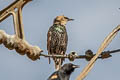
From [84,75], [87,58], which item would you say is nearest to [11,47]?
[84,75]

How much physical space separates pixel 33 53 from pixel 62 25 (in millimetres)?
6587

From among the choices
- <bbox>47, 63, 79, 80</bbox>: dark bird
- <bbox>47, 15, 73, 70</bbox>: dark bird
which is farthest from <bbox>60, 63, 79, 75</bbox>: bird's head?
<bbox>47, 15, 73, 70</bbox>: dark bird

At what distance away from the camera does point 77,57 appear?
3912 mm

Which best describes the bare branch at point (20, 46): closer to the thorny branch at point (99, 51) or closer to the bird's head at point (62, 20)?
the thorny branch at point (99, 51)

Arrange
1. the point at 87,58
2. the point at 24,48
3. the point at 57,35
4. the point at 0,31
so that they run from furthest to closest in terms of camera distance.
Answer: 1. the point at 57,35
2. the point at 87,58
3. the point at 24,48
4. the point at 0,31

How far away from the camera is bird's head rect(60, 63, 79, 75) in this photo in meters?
3.31

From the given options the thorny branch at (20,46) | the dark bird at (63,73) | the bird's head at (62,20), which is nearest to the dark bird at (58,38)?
the bird's head at (62,20)

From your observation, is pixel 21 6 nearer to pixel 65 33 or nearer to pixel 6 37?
pixel 6 37

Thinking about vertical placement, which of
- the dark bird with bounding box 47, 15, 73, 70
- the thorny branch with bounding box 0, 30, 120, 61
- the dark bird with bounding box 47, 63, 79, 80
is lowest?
the dark bird with bounding box 47, 63, 79, 80

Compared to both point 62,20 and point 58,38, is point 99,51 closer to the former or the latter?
point 58,38

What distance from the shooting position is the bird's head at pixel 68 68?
130 inches

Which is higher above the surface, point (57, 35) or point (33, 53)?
point (57, 35)

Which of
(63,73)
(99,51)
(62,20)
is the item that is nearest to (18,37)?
(63,73)

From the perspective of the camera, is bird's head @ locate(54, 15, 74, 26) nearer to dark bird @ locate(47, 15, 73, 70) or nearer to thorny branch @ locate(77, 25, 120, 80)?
dark bird @ locate(47, 15, 73, 70)
